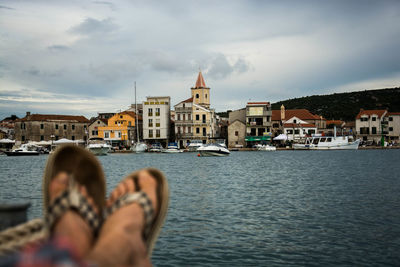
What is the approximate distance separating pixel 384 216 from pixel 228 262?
6.57m

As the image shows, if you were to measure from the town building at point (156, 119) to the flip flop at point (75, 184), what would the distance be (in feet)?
241

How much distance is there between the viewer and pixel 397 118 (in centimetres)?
8656

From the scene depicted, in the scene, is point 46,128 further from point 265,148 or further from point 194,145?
point 265,148

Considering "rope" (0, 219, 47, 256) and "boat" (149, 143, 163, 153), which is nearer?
"rope" (0, 219, 47, 256)

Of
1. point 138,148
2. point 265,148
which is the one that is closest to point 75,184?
point 138,148

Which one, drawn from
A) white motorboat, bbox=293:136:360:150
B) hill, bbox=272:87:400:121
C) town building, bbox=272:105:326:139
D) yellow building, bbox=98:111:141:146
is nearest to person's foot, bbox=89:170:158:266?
yellow building, bbox=98:111:141:146

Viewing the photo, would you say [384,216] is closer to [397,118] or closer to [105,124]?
[105,124]

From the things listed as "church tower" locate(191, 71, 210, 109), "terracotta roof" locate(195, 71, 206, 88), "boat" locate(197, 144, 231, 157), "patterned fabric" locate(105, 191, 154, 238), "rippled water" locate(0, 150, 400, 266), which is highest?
"terracotta roof" locate(195, 71, 206, 88)

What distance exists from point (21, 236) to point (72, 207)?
0.35m

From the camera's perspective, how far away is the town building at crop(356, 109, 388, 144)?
85.9 metres

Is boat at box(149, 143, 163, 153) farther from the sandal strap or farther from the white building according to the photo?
the sandal strap

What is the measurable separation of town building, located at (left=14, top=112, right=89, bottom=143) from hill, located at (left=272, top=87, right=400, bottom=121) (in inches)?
2970

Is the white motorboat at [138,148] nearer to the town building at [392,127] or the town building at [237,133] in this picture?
the town building at [237,133]

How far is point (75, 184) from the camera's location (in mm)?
2830
